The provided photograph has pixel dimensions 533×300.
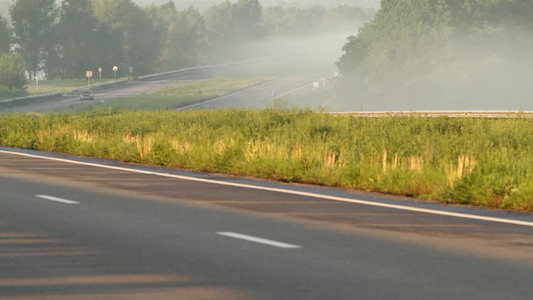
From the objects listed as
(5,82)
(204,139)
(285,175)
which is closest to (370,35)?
(5,82)

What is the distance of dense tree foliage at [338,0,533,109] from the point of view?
100 m

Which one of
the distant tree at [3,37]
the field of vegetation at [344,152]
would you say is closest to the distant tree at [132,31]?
the distant tree at [3,37]

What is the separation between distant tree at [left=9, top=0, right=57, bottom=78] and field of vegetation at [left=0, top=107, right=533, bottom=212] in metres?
135

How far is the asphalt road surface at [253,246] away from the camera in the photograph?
27.5 feet

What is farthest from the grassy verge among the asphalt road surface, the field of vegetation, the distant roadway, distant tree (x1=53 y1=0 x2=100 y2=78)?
the asphalt road surface

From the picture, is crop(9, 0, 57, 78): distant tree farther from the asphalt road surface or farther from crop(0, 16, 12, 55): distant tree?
the asphalt road surface

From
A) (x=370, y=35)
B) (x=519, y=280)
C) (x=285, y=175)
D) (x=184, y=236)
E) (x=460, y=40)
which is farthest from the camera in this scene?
(x=370, y=35)

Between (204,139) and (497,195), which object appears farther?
(204,139)

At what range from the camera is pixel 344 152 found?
67.0 ft

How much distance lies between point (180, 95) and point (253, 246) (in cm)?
10556

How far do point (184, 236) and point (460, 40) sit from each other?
3647 inches

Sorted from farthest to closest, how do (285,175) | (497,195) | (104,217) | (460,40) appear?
1. (460,40)
2. (285,175)
3. (497,195)
4. (104,217)

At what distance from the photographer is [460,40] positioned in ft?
333

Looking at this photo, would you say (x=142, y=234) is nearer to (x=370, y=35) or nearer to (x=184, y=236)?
(x=184, y=236)
